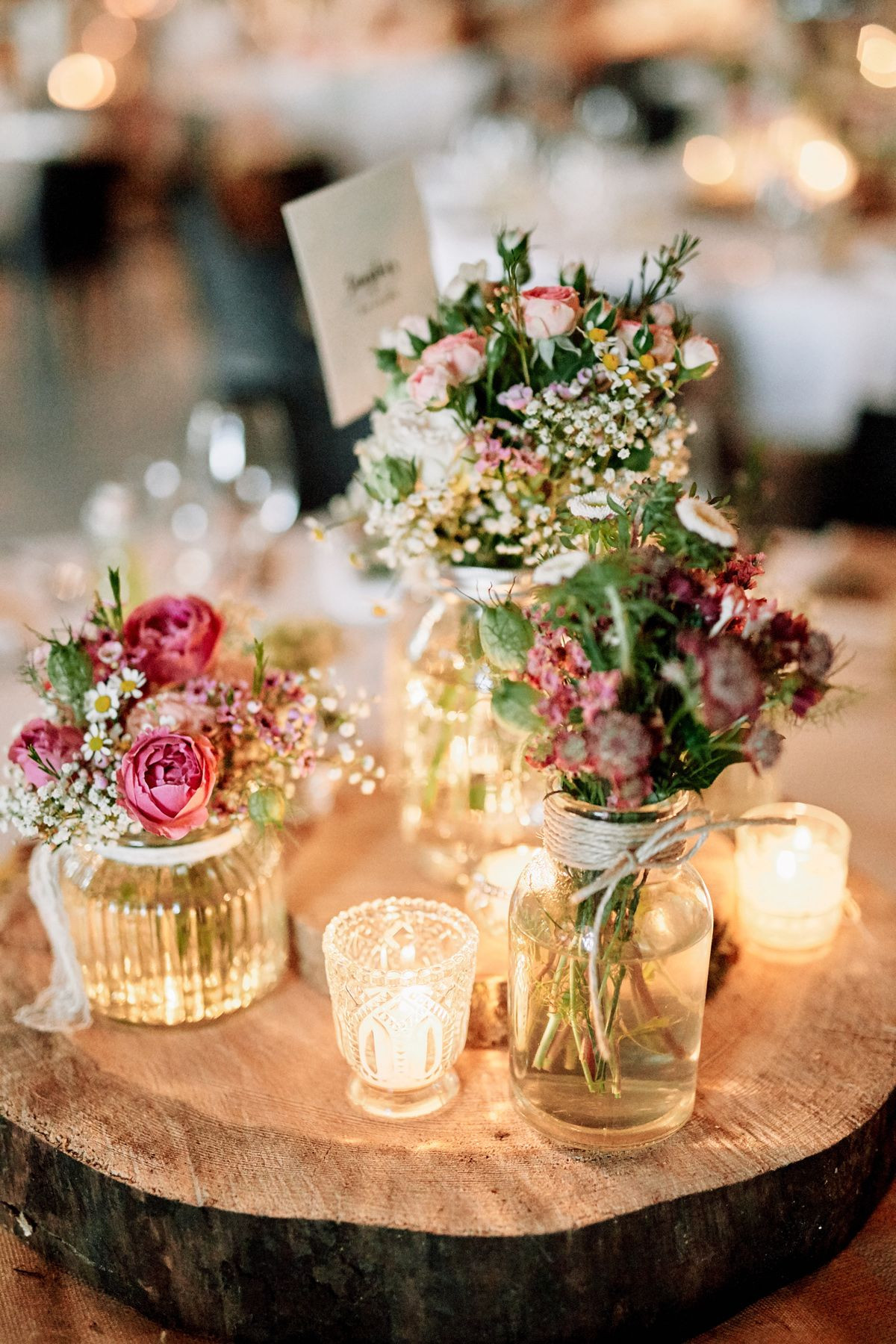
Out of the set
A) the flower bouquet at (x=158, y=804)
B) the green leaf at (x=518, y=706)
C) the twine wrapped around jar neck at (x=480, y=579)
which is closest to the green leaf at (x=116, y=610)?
the flower bouquet at (x=158, y=804)

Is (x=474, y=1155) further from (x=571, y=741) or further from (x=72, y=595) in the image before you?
(x=72, y=595)

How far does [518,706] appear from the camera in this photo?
37.8 inches

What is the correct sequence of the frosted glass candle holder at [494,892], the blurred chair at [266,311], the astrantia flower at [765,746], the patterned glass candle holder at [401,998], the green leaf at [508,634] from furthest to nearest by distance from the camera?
the blurred chair at [266,311]
the frosted glass candle holder at [494,892]
the patterned glass candle holder at [401,998]
the green leaf at [508,634]
the astrantia flower at [765,746]

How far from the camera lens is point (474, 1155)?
1.11 m

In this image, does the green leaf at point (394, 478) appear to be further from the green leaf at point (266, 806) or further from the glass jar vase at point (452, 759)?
the green leaf at point (266, 806)

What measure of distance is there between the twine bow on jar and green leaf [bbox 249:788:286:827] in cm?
27

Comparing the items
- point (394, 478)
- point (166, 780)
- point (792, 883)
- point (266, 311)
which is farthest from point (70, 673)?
point (266, 311)

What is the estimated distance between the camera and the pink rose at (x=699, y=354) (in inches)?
47.2

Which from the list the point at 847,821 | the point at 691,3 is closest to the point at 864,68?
the point at 691,3

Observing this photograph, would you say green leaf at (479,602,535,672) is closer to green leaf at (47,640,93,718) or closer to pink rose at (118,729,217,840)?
pink rose at (118,729,217,840)

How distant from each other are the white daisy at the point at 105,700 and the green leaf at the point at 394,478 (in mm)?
322

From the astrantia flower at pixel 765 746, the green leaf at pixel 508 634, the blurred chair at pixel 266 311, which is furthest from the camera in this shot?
the blurred chair at pixel 266 311

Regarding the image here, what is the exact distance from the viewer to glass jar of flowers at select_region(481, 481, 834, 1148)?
91 centimetres

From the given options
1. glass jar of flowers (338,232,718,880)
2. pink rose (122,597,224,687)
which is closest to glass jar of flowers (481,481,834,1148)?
glass jar of flowers (338,232,718,880)
